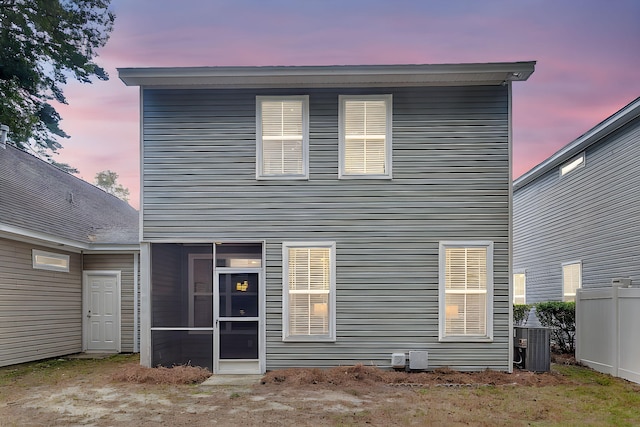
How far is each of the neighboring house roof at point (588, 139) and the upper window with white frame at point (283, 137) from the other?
707 centimetres

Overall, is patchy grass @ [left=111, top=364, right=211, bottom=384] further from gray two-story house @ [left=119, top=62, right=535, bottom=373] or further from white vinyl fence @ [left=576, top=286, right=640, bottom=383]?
white vinyl fence @ [left=576, top=286, right=640, bottom=383]

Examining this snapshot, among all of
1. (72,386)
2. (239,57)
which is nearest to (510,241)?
(72,386)

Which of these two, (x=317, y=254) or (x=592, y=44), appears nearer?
(x=317, y=254)

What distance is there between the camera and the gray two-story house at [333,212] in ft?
28.0

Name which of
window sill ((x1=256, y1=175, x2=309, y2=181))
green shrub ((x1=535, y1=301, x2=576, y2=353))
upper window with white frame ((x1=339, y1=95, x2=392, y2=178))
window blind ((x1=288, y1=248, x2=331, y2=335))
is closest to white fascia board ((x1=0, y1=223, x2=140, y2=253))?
window sill ((x1=256, y1=175, x2=309, y2=181))

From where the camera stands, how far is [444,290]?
858 centimetres

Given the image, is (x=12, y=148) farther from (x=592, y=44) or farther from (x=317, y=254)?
(x=592, y=44)

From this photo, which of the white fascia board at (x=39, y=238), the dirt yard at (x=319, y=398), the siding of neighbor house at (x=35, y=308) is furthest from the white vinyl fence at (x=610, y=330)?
the siding of neighbor house at (x=35, y=308)

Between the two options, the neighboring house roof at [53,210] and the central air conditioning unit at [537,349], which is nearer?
the central air conditioning unit at [537,349]

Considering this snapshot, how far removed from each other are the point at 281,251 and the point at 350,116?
9.08ft

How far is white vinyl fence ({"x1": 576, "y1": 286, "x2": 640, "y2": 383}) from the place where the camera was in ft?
25.9

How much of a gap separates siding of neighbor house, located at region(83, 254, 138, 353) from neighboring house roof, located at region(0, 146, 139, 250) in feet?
1.31

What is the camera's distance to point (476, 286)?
8586 millimetres

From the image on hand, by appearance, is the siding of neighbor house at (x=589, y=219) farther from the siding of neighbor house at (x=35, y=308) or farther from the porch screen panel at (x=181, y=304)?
the siding of neighbor house at (x=35, y=308)
